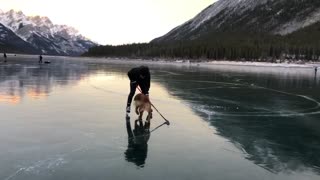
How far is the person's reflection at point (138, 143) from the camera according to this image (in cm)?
1117

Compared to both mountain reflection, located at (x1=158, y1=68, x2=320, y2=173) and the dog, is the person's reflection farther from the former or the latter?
mountain reflection, located at (x1=158, y1=68, x2=320, y2=173)

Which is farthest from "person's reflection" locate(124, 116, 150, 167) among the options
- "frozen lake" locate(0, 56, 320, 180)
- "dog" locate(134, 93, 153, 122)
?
"dog" locate(134, 93, 153, 122)

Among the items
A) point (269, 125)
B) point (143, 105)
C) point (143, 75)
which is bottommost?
point (269, 125)

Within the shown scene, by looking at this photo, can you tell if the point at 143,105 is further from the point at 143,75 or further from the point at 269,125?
the point at 269,125

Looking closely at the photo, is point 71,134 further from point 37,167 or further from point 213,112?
point 213,112

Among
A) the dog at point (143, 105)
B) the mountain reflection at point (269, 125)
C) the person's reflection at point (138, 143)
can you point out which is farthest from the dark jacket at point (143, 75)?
the mountain reflection at point (269, 125)

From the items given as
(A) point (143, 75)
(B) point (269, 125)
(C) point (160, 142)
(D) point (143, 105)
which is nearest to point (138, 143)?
(C) point (160, 142)

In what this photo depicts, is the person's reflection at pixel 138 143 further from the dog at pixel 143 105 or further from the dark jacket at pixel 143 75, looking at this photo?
the dark jacket at pixel 143 75

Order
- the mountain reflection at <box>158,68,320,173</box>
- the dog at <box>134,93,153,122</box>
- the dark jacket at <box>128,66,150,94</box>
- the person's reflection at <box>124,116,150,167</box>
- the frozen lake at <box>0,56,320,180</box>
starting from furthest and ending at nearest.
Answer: the dark jacket at <box>128,66,150,94</box> → the dog at <box>134,93,153,122</box> → the mountain reflection at <box>158,68,320,173</box> → the person's reflection at <box>124,116,150,167</box> → the frozen lake at <box>0,56,320,180</box>

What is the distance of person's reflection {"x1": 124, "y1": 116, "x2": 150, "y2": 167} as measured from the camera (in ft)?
36.7

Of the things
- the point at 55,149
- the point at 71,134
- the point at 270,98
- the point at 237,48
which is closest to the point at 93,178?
the point at 55,149

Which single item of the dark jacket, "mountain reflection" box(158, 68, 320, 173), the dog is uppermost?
the dark jacket

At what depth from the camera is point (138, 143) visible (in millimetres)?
12977

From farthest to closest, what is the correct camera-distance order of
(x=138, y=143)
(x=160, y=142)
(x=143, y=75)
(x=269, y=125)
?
(x=143, y=75), (x=269, y=125), (x=160, y=142), (x=138, y=143)
